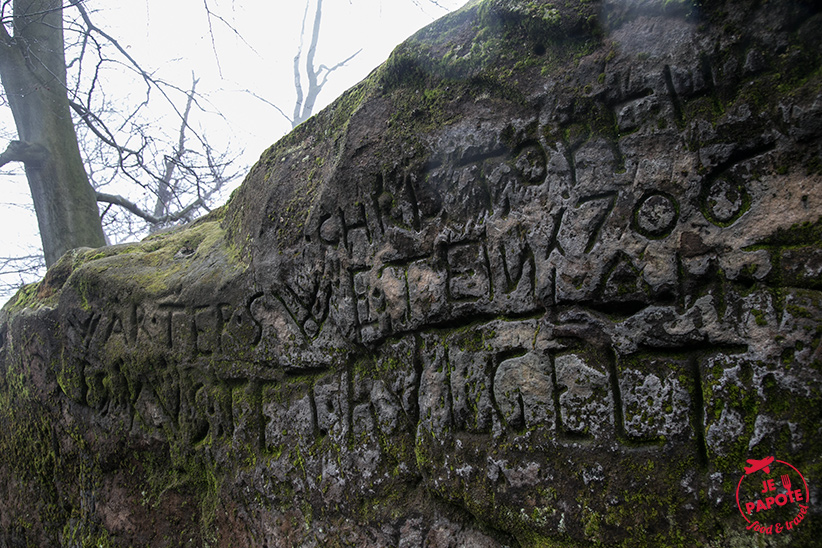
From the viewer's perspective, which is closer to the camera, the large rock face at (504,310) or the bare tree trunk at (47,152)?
the large rock face at (504,310)

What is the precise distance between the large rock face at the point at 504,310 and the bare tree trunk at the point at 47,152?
266 centimetres

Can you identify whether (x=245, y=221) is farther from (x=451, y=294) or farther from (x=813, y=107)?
(x=813, y=107)

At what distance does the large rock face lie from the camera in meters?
1.37

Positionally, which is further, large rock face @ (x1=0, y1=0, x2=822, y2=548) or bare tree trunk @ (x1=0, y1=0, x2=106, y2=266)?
bare tree trunk @ (x1=0, y1=0, x2=106, y2=266)

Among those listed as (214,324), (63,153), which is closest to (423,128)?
(214,324)

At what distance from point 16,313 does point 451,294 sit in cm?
320

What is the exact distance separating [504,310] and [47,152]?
5140 mm

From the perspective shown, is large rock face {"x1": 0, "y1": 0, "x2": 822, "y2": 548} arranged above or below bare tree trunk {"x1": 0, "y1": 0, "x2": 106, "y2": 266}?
below

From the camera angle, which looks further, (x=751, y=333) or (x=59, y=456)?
(x=59, y=456)

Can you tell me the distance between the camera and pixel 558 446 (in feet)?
5.33

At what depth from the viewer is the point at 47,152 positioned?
492 centimetres

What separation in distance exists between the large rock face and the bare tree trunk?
266 centimetres

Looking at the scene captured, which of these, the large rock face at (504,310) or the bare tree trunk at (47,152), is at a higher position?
the bare tree trunk at (47,152)

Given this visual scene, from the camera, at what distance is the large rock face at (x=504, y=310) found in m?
1.37
